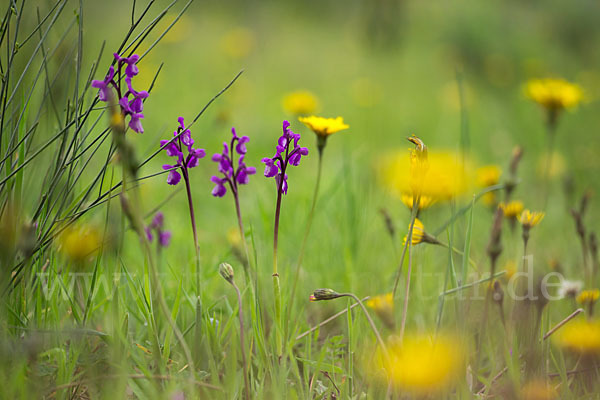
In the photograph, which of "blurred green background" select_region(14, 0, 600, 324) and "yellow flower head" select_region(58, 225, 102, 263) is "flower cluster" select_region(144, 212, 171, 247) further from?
"yellow flower head" select_region(58, 225, 102, 263)

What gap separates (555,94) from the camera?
1634 millimetres

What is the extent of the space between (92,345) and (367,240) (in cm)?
94

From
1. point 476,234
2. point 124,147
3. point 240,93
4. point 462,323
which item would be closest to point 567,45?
point 240,93

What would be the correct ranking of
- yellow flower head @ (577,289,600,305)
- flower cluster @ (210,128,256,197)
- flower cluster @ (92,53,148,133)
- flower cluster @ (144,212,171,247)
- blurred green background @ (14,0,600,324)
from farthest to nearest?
blurred green background @ (14,0,600,324), flower cluster @ (144,212,171,247), yellow flower head @ (577,289,600,305), flower cluster @ (210,128,256,197), flower cluster @ (92,53,148,133)

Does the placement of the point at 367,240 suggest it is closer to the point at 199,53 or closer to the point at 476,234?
the point at 476,234

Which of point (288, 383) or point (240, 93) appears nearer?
point (288, 383)

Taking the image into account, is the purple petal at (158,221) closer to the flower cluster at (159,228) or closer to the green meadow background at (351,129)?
the flower cluster at (159,228)

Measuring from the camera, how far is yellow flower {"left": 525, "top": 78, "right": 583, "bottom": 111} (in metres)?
1.62

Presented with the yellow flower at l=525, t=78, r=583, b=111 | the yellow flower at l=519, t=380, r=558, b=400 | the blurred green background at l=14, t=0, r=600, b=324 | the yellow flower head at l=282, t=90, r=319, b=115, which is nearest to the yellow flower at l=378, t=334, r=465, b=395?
the yellow flower at l=519, t=380, r=558, b=400

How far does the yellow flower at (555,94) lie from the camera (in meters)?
1.62

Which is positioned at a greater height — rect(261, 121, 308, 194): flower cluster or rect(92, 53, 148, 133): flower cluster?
rect(92, 53, 148, 133): flower cluster

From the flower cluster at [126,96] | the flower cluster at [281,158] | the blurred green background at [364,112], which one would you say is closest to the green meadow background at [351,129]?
the blurred green background at [364,112]

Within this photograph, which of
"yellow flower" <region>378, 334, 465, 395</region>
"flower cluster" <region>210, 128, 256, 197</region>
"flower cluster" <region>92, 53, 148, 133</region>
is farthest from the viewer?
"flower cluster" <region>210, 128, 256, 197</region>

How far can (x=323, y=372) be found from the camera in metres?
0.91
